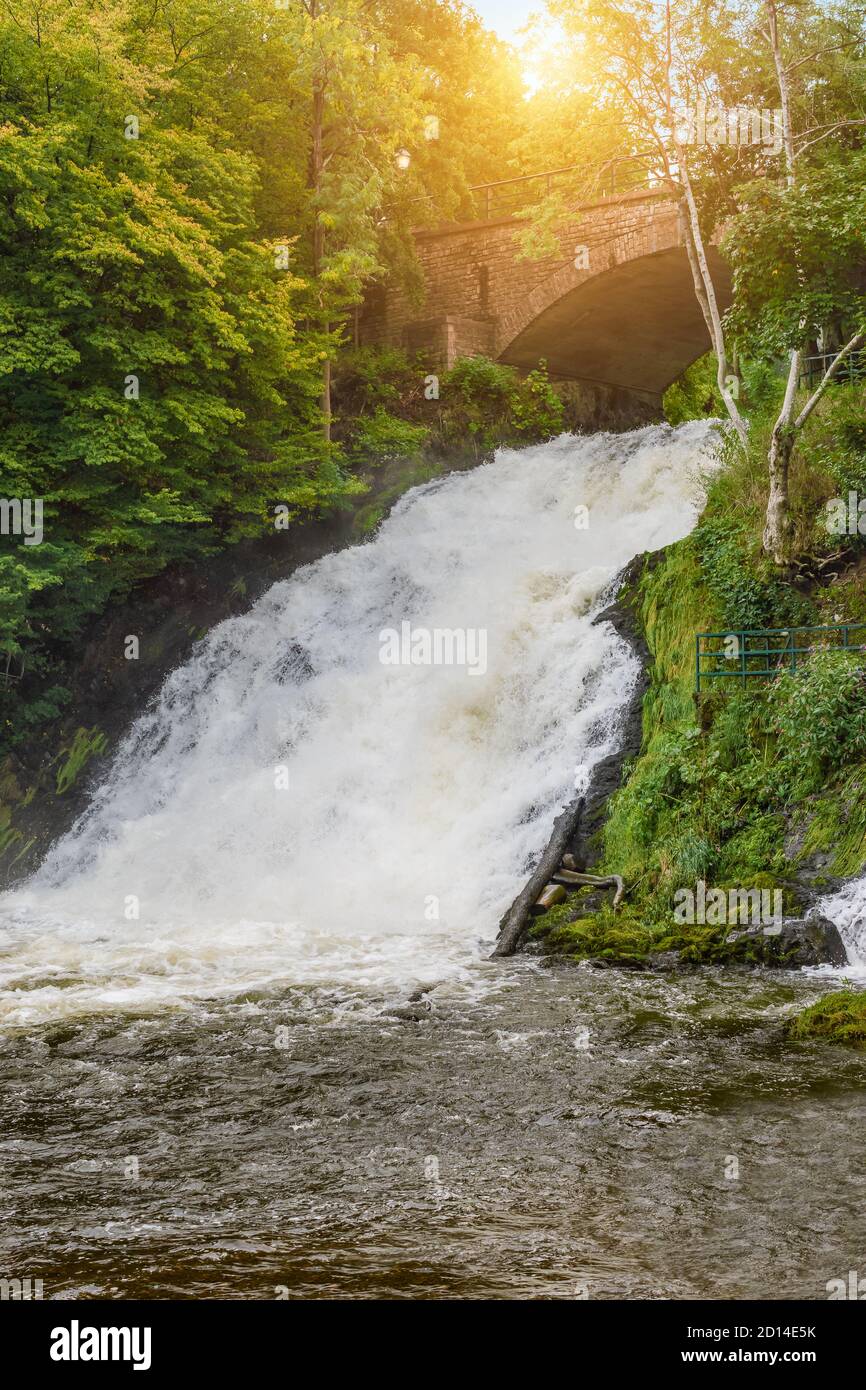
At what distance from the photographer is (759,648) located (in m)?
14.9

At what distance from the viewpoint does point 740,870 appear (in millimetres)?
12656

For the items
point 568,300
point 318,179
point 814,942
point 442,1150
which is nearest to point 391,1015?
point 442,1150

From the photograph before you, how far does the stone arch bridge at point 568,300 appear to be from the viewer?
89.6 ft

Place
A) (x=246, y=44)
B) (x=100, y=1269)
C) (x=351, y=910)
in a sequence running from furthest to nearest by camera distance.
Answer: (x=246, y=44) < (x=351, y=910) < (x=100, y=1269)

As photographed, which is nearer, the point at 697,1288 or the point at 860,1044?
the point at 697,1288

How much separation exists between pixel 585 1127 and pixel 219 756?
12.7m

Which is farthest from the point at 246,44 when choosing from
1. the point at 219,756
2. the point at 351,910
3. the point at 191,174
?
the point at 351,910

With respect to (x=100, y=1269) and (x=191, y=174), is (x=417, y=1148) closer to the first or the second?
(x=100, y=1269)

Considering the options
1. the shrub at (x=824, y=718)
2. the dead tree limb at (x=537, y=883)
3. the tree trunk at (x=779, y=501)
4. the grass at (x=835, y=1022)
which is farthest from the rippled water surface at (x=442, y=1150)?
the tree trunk at (x=779, y=501)

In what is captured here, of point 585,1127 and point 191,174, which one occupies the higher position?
point 191,174

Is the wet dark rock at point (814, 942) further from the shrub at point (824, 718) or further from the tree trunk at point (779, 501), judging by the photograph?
the tree trunk at point (779, 501)

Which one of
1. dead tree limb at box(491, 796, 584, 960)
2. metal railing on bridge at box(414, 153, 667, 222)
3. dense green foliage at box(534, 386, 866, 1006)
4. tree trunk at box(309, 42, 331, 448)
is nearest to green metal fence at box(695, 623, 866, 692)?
dense green foliage at box(534, 386, 866, 1006)

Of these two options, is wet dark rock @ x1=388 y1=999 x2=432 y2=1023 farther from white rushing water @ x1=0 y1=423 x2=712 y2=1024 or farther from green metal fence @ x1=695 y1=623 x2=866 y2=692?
green metal fence @ x1=695 y1=623 x2=866 y2=692

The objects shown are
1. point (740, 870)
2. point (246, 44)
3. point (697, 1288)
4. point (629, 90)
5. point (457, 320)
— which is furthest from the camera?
point (457, 320)
